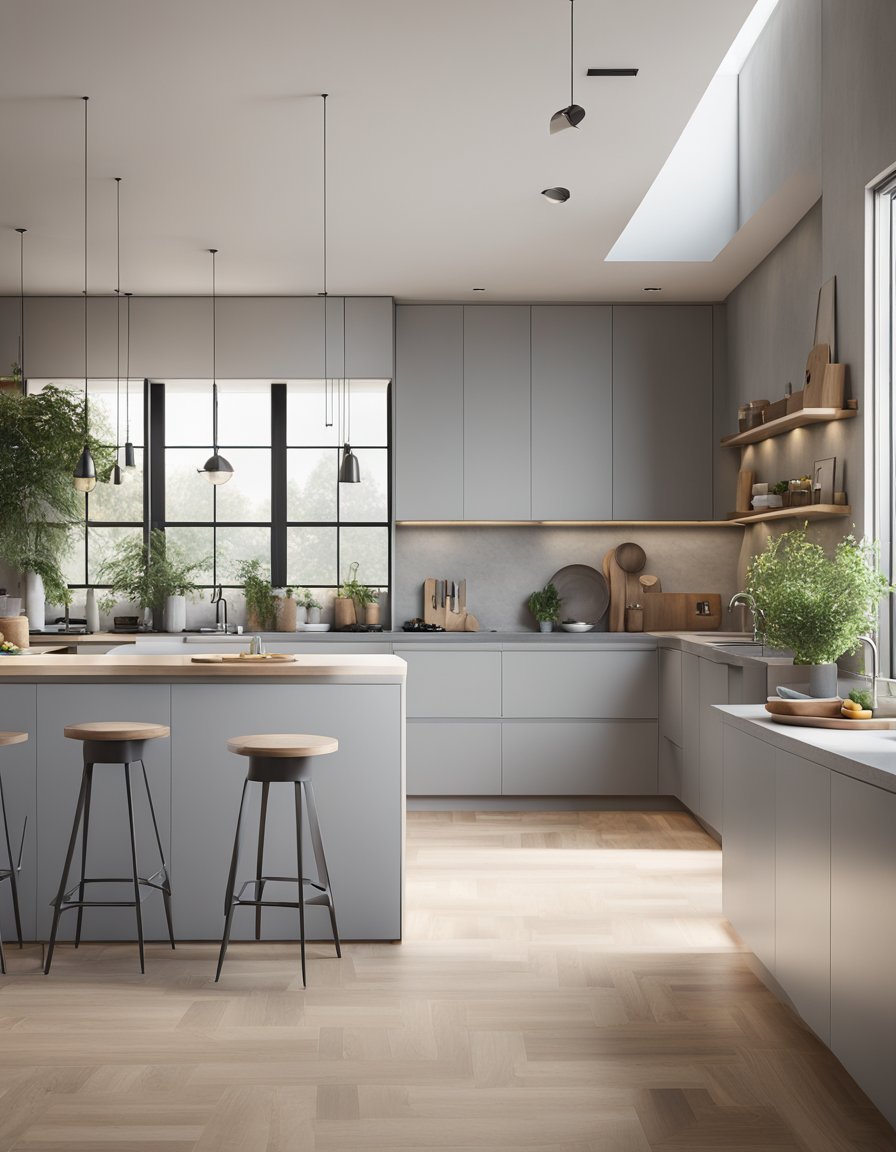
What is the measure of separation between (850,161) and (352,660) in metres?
2.69

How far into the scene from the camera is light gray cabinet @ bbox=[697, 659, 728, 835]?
5.21m

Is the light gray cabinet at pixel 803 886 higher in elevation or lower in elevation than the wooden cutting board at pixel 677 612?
lower

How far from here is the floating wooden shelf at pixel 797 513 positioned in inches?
173

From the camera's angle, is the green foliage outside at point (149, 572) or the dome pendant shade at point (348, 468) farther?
the green foliage outside at point (149, 572)

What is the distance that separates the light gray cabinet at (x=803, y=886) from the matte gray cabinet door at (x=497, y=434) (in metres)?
3.69

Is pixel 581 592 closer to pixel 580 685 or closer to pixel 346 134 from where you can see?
pixel 580 685

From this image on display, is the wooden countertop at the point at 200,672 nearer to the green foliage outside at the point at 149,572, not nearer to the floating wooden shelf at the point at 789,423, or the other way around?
the floating wooden shelf at the point at 789,423

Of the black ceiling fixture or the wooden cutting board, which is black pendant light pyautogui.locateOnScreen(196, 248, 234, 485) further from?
the wooden cutting board

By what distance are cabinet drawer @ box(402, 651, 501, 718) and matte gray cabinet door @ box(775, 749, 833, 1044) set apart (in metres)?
3.09

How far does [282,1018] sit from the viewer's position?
3.25 metres

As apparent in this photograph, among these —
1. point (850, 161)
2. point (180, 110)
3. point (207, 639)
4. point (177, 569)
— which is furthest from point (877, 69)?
point (177, 569)

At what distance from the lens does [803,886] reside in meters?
3.02

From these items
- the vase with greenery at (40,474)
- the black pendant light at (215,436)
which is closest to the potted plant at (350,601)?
the black pendant light at (215,436)

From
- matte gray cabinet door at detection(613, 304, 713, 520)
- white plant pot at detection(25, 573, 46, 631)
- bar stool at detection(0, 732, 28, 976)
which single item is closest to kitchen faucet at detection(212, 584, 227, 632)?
white plant pot at detection(25, 573, 46, 631)
